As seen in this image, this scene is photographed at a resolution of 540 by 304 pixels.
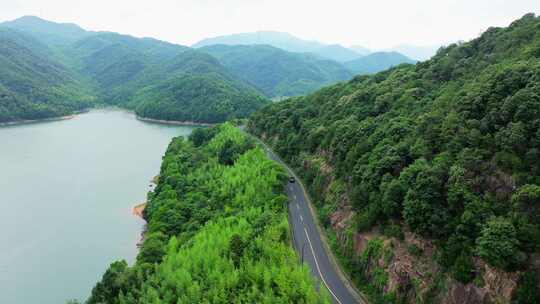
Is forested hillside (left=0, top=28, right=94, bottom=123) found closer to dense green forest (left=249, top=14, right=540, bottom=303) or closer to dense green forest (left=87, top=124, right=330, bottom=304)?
dense green forest (left=87, top=124, right=330, bottom=304)

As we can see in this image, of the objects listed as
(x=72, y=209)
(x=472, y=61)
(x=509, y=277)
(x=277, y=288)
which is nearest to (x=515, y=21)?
(x=472, y=61)

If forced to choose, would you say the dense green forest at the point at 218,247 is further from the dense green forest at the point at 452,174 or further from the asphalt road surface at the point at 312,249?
the dense green forest at the point at 452,174

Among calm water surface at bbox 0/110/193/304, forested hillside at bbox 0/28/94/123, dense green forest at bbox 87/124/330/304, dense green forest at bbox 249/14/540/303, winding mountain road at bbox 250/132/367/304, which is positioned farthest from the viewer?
forested hillside at bbox 0/28/94/123

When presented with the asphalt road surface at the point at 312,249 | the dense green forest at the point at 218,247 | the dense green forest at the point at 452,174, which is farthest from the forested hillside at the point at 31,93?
the dense green forest at the point at 452,174

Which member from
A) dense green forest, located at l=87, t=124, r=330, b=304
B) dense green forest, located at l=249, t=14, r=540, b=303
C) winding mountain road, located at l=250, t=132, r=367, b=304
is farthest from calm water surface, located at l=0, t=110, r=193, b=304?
dense green forest, located at l=249, t=14, r=540, b=303

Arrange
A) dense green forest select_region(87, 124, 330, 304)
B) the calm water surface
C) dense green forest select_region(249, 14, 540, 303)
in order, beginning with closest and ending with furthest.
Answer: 1. dense green forest select_region(249, 14, 540, 303)
2. dense green forest select_region(87, 124, 330, 304)
3. the calm water surface

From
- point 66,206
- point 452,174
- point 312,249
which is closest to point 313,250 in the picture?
point 312,249

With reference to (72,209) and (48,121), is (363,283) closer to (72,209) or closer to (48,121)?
(72,209)
